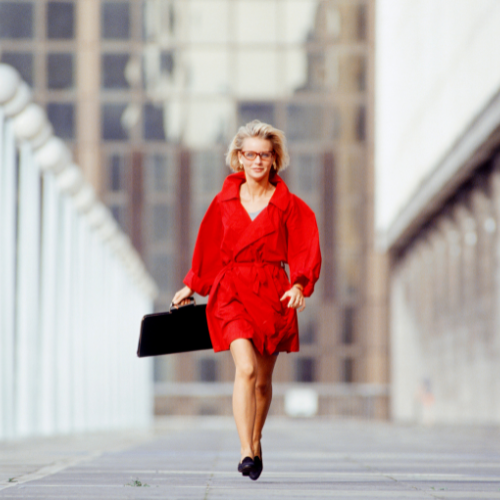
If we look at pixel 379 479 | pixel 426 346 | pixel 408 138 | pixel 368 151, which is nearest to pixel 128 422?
pixel 426 346

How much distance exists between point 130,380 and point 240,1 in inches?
660

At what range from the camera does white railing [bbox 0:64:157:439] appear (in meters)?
15.4

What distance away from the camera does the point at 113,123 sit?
151 ft

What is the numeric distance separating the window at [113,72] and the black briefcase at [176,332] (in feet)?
134

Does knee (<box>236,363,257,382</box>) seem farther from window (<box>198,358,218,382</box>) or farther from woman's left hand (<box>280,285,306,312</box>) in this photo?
window (<box>198,358,218,382</box>)

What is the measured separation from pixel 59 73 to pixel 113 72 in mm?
2096

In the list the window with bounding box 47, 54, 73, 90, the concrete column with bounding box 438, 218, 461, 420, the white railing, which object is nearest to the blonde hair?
the white railing

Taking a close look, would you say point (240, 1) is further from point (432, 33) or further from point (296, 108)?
point (432, 33)

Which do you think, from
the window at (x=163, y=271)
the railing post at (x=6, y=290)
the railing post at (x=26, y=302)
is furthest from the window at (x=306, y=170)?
the railing post at (x=6, y=290)

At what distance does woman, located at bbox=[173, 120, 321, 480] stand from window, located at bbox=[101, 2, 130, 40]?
41.2 metres

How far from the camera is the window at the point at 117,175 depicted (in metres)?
45.6

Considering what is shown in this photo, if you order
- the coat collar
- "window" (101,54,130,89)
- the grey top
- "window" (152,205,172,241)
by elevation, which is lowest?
the grey top

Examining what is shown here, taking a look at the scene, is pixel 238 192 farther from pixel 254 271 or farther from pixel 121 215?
pixel 121 215

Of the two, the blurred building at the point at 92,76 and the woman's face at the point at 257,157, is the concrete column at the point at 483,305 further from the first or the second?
the blurred building at the point at 92,76
